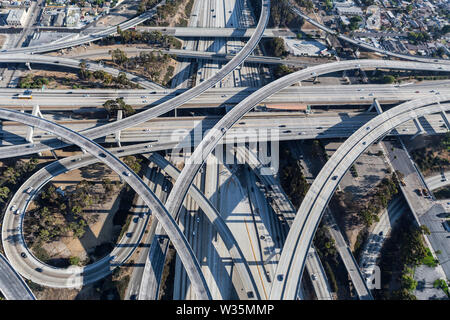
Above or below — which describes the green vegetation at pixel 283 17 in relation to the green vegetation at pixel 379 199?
above

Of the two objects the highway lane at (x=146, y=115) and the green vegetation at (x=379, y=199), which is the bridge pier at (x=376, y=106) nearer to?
the green vegetation at (x=379, y=199)

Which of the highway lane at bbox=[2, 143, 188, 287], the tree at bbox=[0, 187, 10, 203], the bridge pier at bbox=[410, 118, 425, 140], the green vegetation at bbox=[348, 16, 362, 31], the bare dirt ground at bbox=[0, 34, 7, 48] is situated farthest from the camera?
the green vegetation at bbox=[348, 16, 362, 31]

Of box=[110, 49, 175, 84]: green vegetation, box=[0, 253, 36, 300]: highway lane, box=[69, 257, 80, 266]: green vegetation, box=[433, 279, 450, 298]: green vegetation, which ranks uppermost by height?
box=[110, 49, 175, 84]: green vegetation

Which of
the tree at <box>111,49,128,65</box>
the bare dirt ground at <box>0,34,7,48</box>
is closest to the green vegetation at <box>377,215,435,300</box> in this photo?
the tree at <box>111,49,128,65</box>

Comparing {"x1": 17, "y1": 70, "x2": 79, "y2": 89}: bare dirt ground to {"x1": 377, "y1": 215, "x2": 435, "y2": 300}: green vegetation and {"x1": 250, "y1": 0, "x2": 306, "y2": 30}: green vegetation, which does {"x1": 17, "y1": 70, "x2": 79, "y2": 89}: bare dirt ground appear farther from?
{"x1": 377, "y1": 215, "x2": 435, "y2": 300}: green vegetation

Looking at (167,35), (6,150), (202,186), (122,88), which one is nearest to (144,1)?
(167,35)

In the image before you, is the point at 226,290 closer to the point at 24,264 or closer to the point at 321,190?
the point at 321,190

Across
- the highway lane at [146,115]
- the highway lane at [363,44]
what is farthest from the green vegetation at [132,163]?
the highway lane at [363,44]
